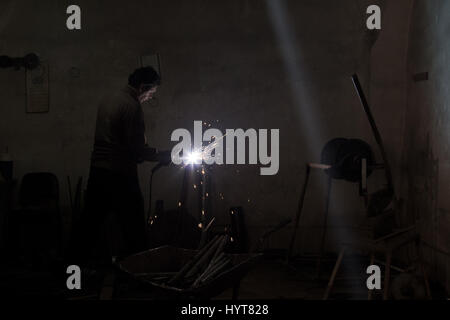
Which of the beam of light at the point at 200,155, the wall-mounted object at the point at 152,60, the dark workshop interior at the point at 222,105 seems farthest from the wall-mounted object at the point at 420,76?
the wall-mounted object at the point at 152,60

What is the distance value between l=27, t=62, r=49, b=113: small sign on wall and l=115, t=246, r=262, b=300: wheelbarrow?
3.92 metres

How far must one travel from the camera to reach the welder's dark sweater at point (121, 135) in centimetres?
550

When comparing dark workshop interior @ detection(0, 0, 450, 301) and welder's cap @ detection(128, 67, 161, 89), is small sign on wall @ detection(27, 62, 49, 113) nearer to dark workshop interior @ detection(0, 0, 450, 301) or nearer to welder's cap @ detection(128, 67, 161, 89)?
dark workshop interior @ detection(0, 0, 450, 301)

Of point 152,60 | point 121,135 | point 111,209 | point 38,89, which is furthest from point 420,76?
point 38,89

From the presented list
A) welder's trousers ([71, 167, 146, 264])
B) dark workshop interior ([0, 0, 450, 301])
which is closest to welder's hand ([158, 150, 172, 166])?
welder's trousers ([71, 167, 146, 264])

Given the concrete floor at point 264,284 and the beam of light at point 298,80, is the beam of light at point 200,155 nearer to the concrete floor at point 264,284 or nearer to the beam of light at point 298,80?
the beam of light at point 298,80

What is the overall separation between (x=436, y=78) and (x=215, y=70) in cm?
249

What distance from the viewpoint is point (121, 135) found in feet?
18.4

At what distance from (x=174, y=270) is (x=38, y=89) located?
4.05m

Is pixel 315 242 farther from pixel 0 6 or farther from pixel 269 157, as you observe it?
pixel 0 6

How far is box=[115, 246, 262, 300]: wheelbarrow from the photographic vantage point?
10.8 ft

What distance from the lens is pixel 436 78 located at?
235 inches
